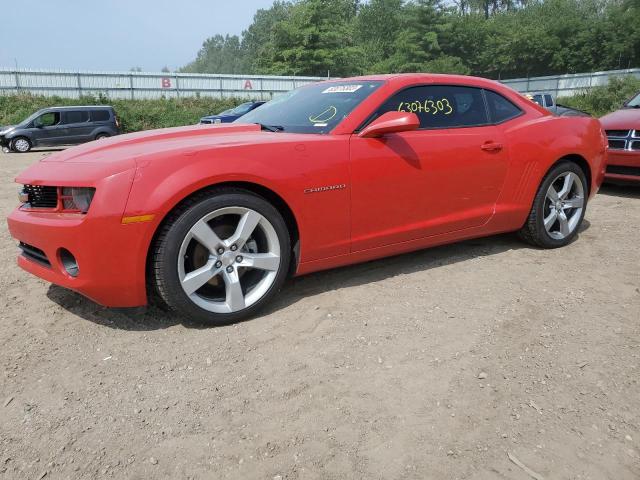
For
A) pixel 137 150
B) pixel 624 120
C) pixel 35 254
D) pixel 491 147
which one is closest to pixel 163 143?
pixel 137 150

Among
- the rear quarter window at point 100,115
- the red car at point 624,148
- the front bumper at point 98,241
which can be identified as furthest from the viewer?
the rear quarter window at point 100,115

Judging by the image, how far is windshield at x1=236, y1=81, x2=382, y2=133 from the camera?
3.31 m

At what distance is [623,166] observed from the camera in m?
6.50

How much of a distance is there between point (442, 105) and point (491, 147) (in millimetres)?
476

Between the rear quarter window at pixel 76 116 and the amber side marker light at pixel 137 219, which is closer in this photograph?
the amber side marker light at pixel 137 219

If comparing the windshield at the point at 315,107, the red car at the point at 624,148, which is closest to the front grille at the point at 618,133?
the red car at the point at 624,148

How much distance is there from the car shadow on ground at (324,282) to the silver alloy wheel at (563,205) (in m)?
0.29

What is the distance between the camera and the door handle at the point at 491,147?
3705 mm

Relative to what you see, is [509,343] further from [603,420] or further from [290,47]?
[290,47]

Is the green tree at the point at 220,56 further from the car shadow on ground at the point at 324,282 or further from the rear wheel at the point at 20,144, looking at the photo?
the car shadow on ground at the point at 324,282

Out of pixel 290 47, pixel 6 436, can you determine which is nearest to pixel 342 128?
pixel 6 436

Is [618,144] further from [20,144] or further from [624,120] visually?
[20,144]

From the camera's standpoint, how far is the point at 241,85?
2950 cm

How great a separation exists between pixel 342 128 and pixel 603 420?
6.77ft
